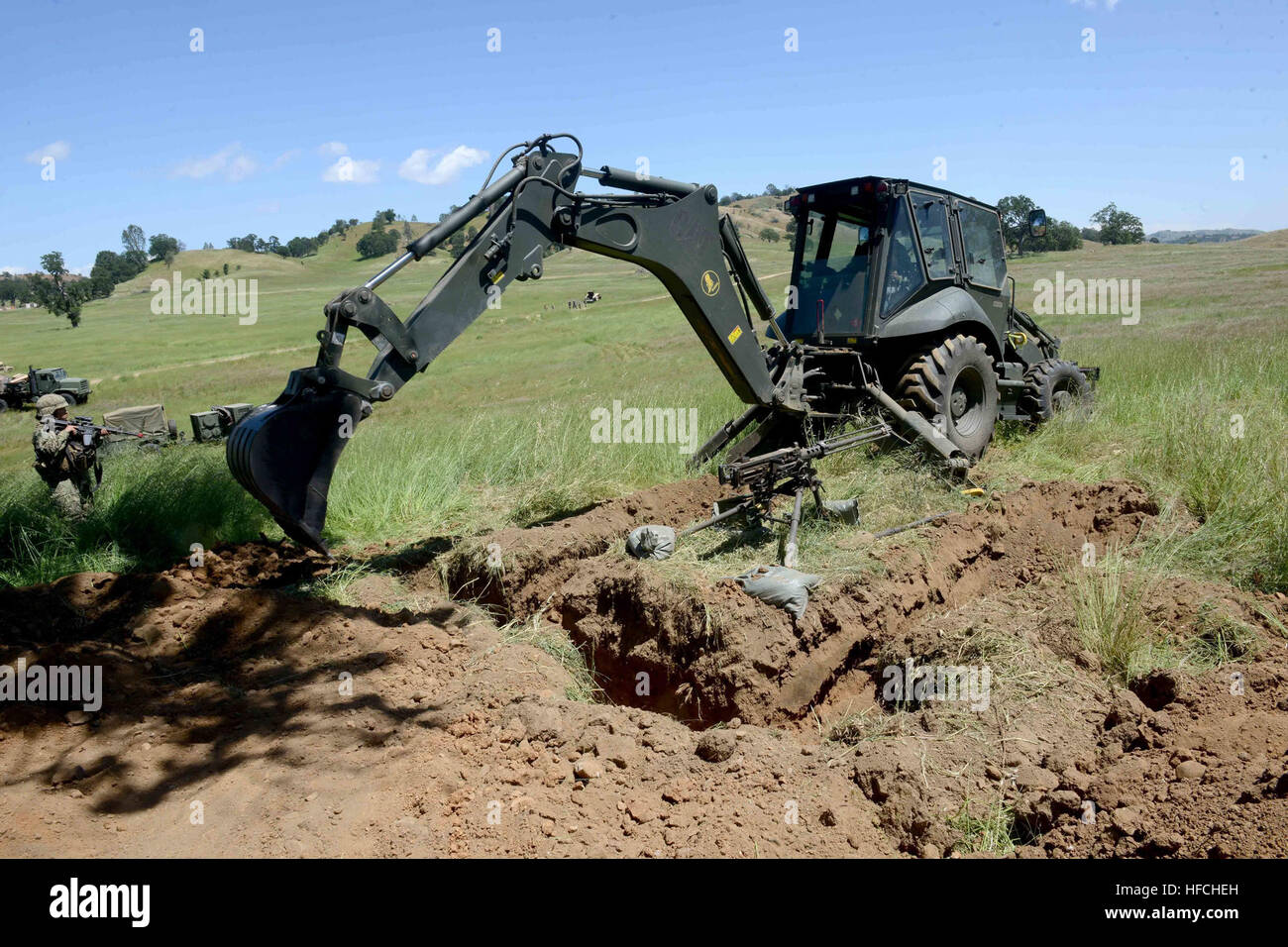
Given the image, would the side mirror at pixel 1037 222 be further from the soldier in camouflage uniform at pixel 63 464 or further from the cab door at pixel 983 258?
the soldier in camouflage uniform at pixel 63 464

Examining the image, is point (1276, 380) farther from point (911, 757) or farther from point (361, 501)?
point (361, 501)

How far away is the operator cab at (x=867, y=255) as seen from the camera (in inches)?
322

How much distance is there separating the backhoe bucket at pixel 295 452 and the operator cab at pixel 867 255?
4.97 meters

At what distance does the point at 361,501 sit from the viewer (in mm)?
8109

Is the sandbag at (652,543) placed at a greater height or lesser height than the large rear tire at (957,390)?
lesser

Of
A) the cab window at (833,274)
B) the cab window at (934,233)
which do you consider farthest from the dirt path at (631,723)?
the cab window at (934,233)

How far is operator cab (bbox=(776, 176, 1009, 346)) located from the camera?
8180mm

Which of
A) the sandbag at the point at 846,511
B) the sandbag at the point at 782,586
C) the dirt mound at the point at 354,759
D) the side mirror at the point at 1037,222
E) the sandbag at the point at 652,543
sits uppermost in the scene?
the side mirror at the point at 1037,222

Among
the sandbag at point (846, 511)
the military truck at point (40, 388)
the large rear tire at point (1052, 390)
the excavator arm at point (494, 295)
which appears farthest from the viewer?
the military truck at point (40, 388)

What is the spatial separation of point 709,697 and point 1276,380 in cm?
868

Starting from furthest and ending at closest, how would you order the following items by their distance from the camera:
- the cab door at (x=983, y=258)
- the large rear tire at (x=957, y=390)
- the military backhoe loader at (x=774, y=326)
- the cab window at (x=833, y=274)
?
the cab door at (x=983, y=258), the cab window at (x=833, y=274), the large rear tire at (x=957, y=390), the military backhoe loader at (x=774, y=326)

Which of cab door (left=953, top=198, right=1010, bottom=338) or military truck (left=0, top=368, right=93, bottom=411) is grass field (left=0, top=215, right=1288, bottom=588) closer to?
cab door (left=953, top=198, right=1010, bottom=338)

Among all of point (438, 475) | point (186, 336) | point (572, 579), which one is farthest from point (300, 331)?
point (572, 579)

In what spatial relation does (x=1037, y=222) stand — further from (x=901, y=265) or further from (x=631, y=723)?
(x=631, y=723)
